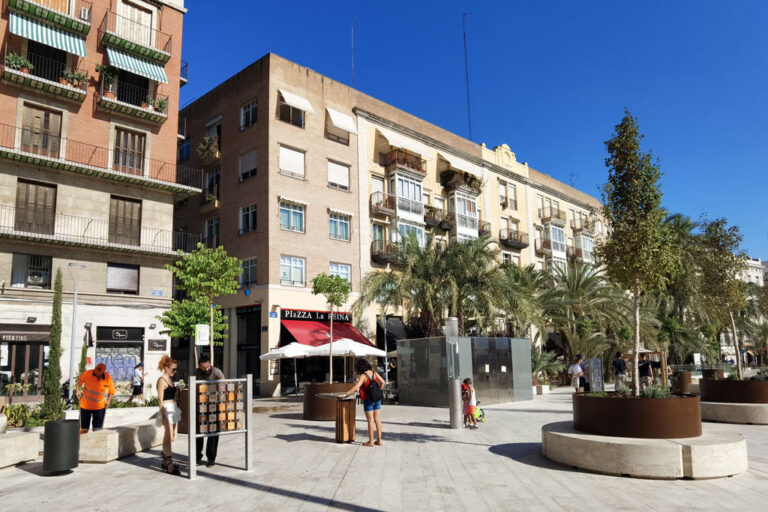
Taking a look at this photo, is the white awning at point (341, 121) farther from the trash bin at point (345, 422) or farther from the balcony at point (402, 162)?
the trash bin at point (345, 422)

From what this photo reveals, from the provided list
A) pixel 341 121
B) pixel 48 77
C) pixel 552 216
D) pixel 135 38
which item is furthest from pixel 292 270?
Result: pixel 552 216

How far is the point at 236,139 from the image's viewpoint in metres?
31.5

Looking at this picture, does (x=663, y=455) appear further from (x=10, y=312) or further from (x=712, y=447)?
(x=10, y=312)

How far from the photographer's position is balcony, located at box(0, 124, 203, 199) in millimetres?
22594

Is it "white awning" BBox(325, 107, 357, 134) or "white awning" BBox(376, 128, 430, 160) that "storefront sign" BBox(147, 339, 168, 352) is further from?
"white awning" BBox(376, 128, 430, 160)

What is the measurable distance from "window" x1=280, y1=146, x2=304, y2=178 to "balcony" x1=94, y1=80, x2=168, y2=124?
581cm

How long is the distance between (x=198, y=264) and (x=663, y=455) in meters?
16.3

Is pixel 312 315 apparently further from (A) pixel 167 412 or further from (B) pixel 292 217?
(A) pixel 167 412

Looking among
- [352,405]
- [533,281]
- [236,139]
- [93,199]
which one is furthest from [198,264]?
[533,281]

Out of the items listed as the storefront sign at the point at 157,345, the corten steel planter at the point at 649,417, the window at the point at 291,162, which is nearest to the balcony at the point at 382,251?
the window at the point at 291,162

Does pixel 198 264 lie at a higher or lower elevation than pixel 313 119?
lower

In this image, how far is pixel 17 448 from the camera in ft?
31.1

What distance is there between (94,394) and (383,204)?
2440 centimetres

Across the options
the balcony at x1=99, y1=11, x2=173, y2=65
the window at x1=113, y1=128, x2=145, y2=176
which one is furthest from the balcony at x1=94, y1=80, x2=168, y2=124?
the balcony at x1=99, y1=11, x2=173, y2=65
